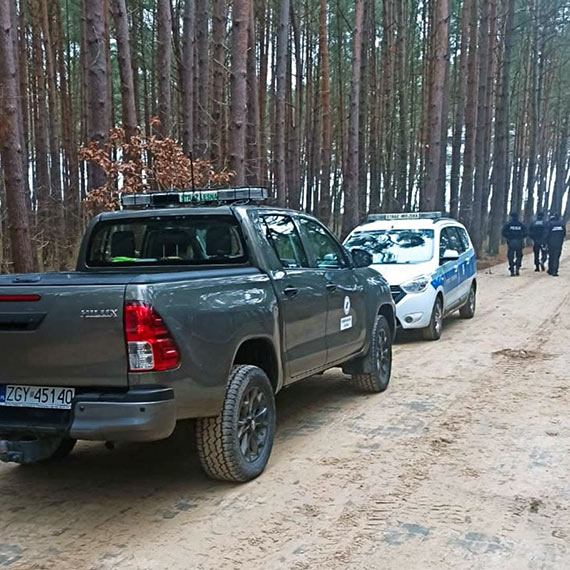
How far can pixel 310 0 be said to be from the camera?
92.8ft

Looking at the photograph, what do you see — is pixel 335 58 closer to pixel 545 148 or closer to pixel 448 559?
pixel 545 148

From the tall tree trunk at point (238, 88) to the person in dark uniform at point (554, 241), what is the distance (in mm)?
11634

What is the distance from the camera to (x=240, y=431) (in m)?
4.68

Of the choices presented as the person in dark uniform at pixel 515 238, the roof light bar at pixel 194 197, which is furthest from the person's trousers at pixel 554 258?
the roof light bar at pixel 194 197

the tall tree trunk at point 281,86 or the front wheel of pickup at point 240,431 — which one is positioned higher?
the tall tree trunk at point 281,86

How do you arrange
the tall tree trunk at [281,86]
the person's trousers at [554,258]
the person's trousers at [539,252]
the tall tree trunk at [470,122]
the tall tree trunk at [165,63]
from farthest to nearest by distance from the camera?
1. the tall tree trunk at [470,122]
2. the person's trousers at [539,252]
3. the person's trousers at [554,258]
4. the tall tree trunk at [281,86]
5. the tall tree trunk at [165,63]

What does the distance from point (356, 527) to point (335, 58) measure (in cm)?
3119

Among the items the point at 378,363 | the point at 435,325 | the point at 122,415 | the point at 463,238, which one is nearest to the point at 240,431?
the point at 122,415

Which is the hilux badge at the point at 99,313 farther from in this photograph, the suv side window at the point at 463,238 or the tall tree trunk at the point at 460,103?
the tall tree trunk at the point at 460,103

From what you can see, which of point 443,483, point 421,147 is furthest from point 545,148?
point 443,483

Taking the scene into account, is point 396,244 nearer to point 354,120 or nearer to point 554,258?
point 354,120

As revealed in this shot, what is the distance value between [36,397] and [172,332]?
96 centimetres

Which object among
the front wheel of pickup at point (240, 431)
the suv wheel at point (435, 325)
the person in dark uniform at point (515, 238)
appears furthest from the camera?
the person in dark uniform at point (515, 238)

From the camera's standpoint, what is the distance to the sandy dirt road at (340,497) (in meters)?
3.67
